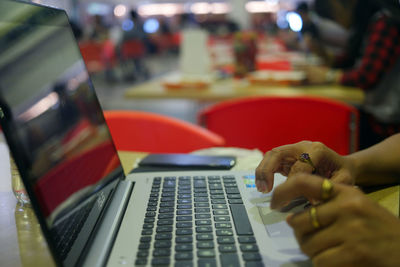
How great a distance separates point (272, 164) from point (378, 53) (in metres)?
1.49

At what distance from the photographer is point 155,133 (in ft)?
4.27

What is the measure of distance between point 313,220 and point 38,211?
0.30m

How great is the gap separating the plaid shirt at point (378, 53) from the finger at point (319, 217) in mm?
1620

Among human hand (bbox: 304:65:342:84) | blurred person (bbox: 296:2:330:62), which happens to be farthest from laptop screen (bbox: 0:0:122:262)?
blurred person (bbox: 296:2:330:62)

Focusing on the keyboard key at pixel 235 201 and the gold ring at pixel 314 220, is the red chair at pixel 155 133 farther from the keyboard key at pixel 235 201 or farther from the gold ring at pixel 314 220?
the gold ring at pixel 314 220

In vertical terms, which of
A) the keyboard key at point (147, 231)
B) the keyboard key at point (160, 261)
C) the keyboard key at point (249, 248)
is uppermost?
the keyboard key at point (147, 231)

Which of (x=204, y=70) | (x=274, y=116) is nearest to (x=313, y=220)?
(x=274, y=116)

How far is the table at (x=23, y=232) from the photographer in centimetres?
49

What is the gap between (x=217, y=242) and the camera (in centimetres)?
47

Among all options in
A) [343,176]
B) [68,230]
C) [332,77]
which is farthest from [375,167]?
[332,77]

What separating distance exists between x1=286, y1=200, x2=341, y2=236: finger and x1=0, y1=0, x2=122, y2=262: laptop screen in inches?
10.9

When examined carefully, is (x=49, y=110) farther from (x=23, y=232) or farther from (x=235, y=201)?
(x=235, y=201)

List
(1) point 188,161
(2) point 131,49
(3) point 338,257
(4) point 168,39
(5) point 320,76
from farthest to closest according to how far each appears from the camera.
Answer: (4) point 168,39
(2) point 131,49
(5) point 320,76
(1) point 188,161
(3) point 338,257

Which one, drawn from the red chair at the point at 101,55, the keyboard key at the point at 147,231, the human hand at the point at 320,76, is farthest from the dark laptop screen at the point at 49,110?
the red chair at the point at 101,55
